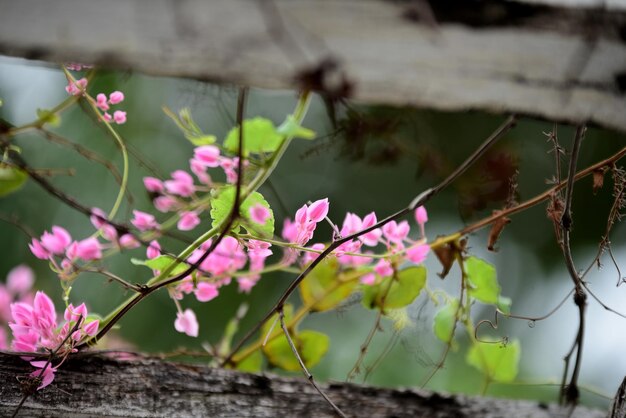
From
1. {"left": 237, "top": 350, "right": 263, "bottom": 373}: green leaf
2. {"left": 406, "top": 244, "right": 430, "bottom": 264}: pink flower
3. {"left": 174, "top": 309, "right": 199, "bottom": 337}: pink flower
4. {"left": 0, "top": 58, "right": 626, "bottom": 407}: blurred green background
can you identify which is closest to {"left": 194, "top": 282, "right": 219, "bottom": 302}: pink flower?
{"left": 174, "top": 309, "right": 199, "bottom": 337}: pink flower

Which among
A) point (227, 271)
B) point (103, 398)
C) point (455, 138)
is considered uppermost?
point (455, 138)

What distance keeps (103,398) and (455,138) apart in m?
3.15

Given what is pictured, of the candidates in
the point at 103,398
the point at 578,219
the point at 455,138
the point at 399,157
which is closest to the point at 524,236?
the point at 578,219

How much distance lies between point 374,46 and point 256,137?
0.11 meters

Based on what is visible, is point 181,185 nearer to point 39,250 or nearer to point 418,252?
point 39,250

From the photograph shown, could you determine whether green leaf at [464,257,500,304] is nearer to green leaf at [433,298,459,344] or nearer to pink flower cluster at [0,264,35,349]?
green leaf at [433,298,459,344]

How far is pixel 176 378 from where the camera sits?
60cm

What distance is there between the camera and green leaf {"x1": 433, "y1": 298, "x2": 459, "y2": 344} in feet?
2.60

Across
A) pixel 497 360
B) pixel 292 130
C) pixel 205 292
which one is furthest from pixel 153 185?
pixel 497 360

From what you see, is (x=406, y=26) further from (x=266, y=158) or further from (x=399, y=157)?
(x=399, y=157)

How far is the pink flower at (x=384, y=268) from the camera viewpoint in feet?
2.50

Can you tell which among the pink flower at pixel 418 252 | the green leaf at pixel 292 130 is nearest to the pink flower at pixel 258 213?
the green leaf at pixel 292 130

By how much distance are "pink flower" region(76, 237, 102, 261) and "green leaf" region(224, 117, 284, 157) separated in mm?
295

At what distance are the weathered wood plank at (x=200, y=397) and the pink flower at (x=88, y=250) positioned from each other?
0.12m
